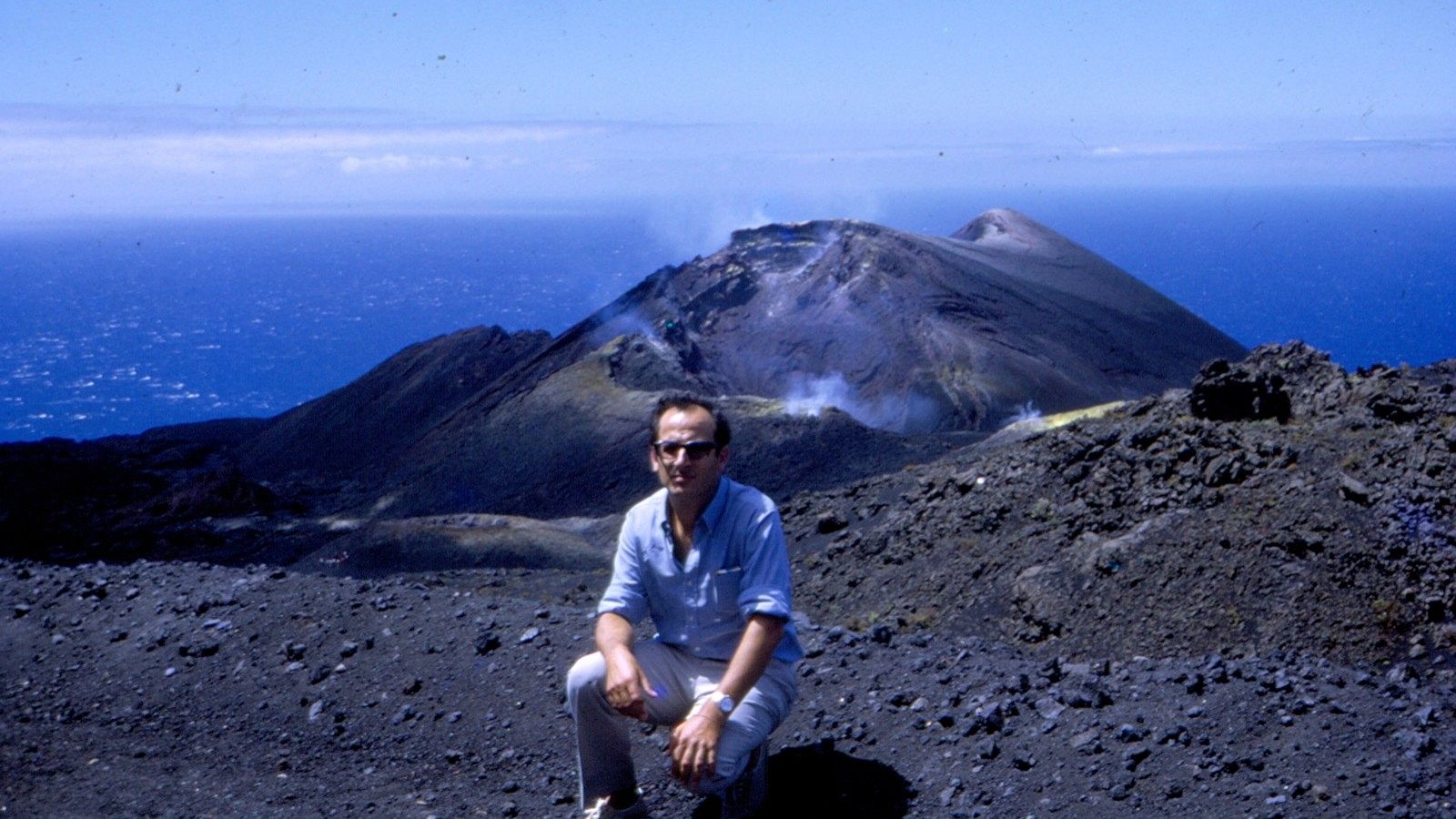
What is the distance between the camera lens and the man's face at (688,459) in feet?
13.9

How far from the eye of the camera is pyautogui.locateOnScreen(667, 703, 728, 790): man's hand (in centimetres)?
386

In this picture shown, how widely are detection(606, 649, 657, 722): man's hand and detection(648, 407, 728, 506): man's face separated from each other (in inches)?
23.3

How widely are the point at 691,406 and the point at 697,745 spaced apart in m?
1.16

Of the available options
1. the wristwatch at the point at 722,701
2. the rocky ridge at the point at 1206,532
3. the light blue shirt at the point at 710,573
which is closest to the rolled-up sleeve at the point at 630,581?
the light blue shirt at the point at 710,573

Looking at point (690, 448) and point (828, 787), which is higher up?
point (690, 448)

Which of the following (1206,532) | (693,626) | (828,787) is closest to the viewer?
(693,626)

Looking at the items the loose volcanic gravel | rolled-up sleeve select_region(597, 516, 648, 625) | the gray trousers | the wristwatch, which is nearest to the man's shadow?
the loose volcanic gravel

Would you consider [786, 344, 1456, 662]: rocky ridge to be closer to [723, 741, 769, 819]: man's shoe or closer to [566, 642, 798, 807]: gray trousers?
[723, 741, 769, 819]: man's shoe

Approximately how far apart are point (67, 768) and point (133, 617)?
206cm

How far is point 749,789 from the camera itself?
438 centimetres

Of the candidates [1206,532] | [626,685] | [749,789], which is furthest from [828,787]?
[1206,532]

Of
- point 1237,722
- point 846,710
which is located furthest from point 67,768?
point 1237,722

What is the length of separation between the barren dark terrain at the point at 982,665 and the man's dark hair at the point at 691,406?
4.69 ft

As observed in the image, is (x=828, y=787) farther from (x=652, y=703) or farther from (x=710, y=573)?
(x=710, y=573)
